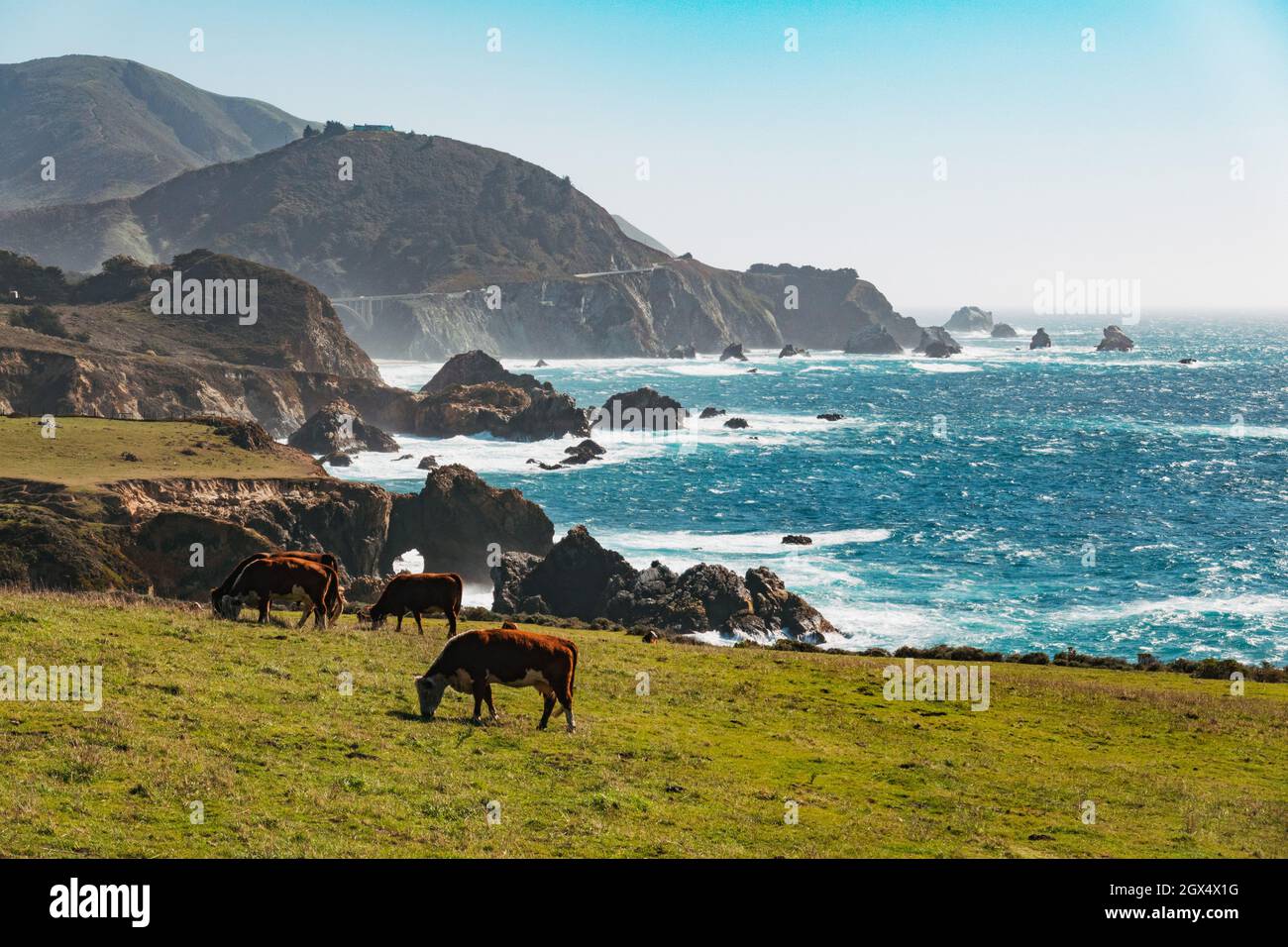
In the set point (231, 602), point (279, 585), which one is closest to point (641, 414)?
point (279, 585)

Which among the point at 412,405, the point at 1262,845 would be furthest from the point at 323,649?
the point at 412,405

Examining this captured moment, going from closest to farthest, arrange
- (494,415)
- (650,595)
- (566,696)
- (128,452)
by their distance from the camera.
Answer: (566,696), (650,595), (128,452), (494,415)

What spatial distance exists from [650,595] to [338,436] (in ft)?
244

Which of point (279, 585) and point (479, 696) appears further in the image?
point (279, 585)

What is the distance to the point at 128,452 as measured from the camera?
68938 millimetres

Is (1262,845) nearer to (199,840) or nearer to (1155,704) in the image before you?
(1155,704)

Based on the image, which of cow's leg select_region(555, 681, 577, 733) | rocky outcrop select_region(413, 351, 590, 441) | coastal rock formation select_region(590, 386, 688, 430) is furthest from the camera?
coastal rock formation select_region(590, 386, 688, 430)

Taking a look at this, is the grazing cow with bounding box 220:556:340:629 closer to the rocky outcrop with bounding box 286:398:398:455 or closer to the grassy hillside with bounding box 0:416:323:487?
the grassy hillside with bounding box 0:416:323:487

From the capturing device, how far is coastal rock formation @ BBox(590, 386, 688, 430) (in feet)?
534

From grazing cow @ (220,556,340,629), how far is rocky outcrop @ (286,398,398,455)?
93101mm

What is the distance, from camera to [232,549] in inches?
2090

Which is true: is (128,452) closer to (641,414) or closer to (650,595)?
(650,595)

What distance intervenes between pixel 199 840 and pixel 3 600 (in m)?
16.4

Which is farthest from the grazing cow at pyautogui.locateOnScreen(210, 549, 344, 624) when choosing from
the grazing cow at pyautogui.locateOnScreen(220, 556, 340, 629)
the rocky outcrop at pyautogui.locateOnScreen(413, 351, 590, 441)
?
the rocky outcrop at pyautogui.locateOnScreen(413, 351, 590, 441)
